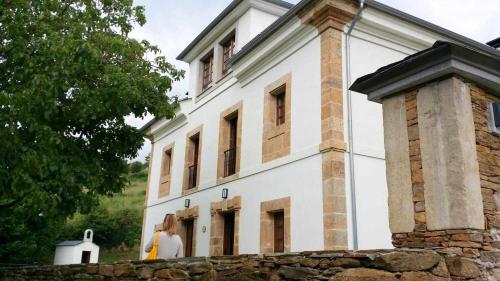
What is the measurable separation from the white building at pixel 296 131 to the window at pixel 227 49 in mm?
55

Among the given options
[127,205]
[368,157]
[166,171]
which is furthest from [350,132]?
[127,205]

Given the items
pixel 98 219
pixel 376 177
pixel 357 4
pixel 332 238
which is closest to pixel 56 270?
pixel 332 238

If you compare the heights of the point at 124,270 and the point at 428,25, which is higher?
the point at 428,25

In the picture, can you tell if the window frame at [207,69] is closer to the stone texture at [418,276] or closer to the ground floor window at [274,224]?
the ground floor window at [274,224]

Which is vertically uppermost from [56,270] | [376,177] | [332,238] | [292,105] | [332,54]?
[332,54]

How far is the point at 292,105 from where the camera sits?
900 centimetres

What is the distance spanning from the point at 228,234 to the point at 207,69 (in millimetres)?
5309

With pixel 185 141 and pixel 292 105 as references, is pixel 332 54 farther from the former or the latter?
pixel 185 141

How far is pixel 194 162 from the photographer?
13.3 meters

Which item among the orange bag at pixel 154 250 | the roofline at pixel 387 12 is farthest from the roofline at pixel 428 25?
the orange bag at pixel 154 250

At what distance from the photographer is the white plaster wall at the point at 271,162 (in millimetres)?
8008

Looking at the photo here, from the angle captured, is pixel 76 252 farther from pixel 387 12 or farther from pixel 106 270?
pixel 387 12

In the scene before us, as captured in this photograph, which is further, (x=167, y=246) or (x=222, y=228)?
(x=222, y=228)

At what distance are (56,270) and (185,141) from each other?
24.8ft
